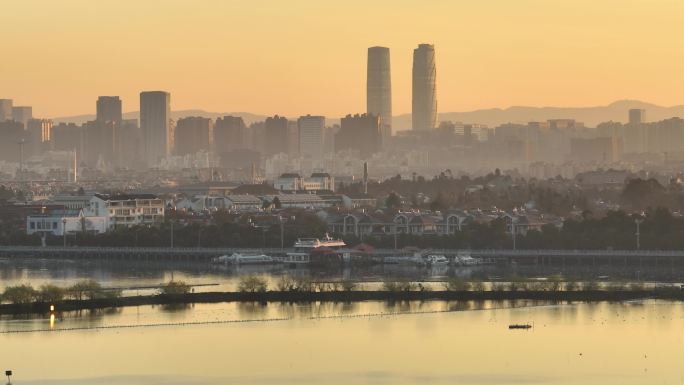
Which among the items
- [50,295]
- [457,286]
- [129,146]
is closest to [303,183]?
[457,286]

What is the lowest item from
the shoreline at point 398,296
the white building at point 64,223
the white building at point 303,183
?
the shoreline at point 398,296

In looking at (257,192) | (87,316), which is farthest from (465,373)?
(257,192)

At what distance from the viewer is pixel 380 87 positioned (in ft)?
555

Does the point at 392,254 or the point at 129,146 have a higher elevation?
the point at 129,146

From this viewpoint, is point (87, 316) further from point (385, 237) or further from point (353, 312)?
point (385, 237)

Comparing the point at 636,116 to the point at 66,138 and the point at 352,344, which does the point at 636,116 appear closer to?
the point at 66,138

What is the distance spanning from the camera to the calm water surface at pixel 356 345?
24.0m

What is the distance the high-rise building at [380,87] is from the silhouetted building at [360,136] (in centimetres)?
603

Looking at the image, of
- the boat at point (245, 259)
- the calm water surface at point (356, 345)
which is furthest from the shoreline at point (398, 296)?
the boat at point (245, 259)

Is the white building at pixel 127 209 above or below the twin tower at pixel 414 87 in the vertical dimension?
below

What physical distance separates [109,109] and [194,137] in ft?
28.6

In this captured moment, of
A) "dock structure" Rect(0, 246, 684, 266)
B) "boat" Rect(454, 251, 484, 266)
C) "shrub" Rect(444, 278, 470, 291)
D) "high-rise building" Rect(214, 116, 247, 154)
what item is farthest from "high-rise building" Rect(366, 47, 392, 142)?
"shrub" Rect(444, 278, 470, 291)

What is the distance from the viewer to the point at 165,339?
27062mm

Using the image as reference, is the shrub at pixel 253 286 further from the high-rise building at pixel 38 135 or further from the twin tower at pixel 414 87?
the twin tower at pixel 414 87
